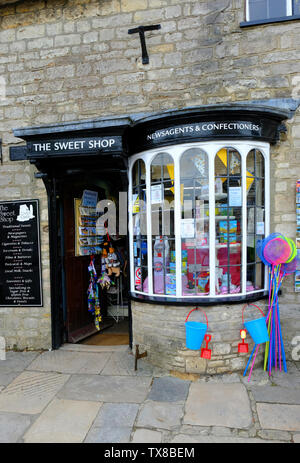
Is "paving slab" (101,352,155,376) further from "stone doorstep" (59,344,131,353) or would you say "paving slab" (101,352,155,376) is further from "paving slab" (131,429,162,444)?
"paving slab" (131,429,162,444)

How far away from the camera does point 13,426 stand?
3.15 metres

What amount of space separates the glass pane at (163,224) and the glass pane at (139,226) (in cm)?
20

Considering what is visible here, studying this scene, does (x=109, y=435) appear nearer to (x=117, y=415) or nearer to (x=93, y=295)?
(x=117, y=415)

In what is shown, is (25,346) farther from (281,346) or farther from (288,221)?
(288,221)

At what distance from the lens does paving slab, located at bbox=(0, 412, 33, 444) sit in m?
2.97

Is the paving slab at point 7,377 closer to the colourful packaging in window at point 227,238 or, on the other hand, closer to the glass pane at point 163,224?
the glass pane at point 163,224

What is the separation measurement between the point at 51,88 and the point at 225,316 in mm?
4305

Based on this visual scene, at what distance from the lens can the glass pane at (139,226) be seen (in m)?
4.54

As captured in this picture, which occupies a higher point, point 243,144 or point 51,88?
point 51,88

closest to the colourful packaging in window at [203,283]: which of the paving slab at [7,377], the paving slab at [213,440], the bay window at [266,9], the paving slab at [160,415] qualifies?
the paving slab at [160,415]

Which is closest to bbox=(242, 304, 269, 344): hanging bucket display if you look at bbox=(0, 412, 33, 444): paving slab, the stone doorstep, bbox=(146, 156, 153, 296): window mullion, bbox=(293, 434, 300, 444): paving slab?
bbox=(293, 434, 300, 444): paving slab

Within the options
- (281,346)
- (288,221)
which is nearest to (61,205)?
(288,221)

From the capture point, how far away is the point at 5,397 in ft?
12.3

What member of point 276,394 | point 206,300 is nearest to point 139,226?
point 206,300
